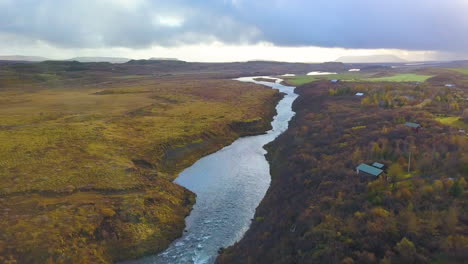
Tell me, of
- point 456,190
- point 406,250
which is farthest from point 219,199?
point 456,190

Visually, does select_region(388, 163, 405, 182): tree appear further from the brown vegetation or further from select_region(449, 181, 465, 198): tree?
select_region(449, 181, 465, 198): tree

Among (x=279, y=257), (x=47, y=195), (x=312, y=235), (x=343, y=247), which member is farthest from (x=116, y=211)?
(x=343, y=247)

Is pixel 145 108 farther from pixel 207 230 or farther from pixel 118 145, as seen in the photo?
pixel 207 230

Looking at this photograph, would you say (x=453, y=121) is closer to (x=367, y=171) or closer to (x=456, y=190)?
(x=367, y=171)

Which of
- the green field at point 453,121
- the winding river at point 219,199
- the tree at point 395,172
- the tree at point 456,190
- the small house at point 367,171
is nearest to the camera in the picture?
the tree at point 456,190

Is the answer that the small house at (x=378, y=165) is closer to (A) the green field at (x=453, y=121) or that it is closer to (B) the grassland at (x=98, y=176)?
(A) the green field at (x=453, y=121)

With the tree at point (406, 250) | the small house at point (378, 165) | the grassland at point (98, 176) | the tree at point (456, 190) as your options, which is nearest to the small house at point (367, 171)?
the small house at point (378, 165)
